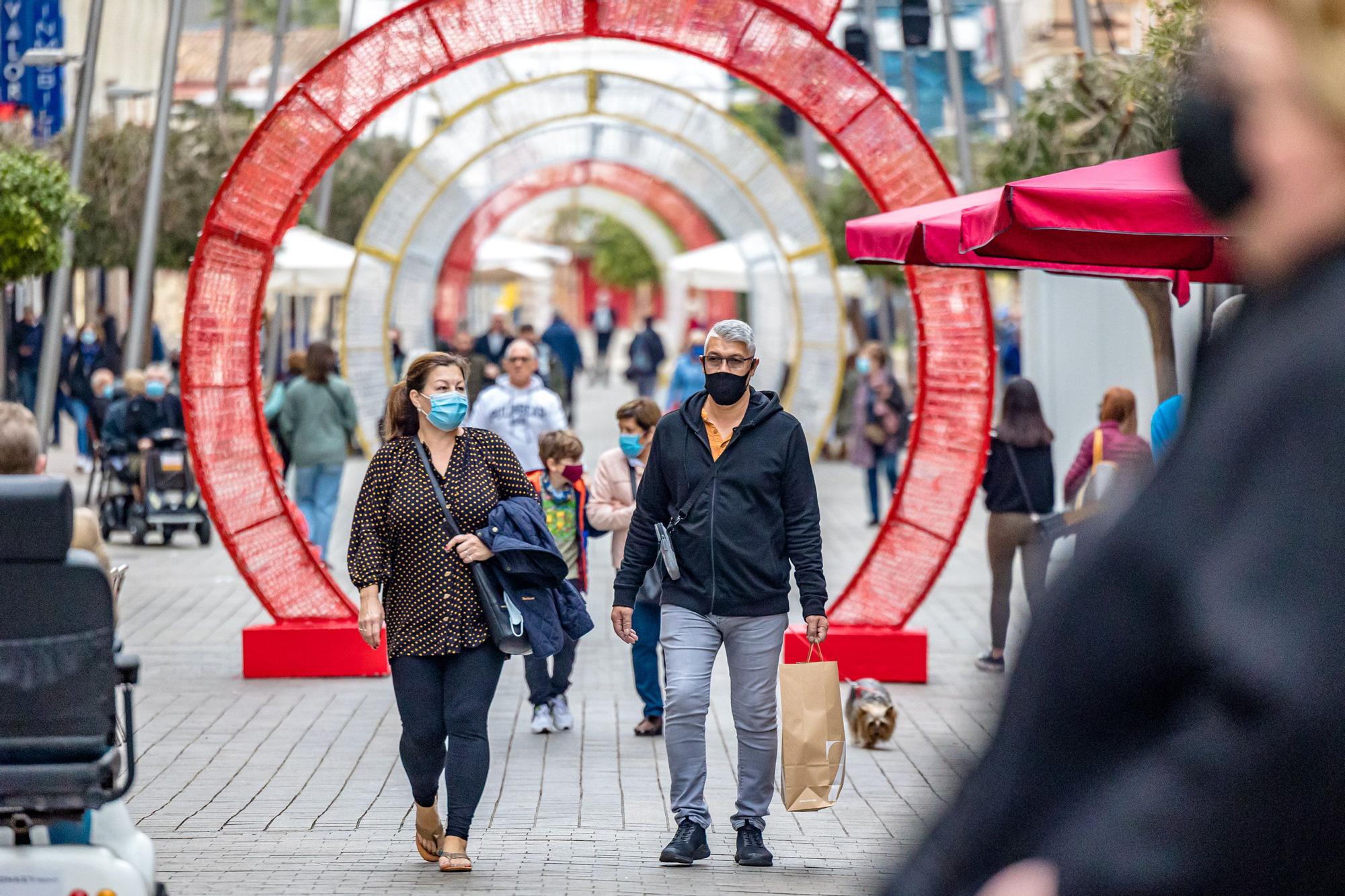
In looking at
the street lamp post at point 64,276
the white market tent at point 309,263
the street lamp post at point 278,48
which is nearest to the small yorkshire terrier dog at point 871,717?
the street lamp post at point 64,276

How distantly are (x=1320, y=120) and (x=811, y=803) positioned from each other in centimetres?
548

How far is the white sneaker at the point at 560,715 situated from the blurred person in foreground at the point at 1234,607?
25.1ft

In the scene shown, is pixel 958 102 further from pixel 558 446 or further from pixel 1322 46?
pixel 1322 46

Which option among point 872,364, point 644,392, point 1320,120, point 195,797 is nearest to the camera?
point 1320,120

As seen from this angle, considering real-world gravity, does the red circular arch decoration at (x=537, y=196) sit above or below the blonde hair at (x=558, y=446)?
above

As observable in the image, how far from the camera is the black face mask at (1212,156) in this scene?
1.14m

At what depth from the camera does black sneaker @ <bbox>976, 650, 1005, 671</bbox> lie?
10.2 meters

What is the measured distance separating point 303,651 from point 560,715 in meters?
2.05

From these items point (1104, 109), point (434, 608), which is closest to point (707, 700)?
point (434, 608)

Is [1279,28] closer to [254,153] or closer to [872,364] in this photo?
[254,153]

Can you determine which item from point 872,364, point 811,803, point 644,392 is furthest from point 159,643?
point 644,392

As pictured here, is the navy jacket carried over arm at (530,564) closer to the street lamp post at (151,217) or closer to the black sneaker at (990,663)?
the black sneaker at (990,663)

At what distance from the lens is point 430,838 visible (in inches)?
248

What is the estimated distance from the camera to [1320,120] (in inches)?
43.1
